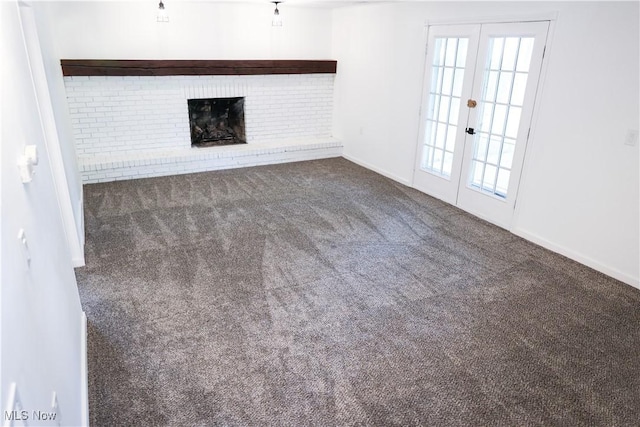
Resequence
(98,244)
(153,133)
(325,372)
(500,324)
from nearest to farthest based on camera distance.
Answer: (325,372) → (500,324) → (98,244) → (153,133)

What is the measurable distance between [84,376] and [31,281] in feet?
3.40

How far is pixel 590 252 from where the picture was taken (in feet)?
11.4

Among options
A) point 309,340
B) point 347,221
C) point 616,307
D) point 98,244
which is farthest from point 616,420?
point 98,244

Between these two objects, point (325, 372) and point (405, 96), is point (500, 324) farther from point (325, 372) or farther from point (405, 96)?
point (405, 96)

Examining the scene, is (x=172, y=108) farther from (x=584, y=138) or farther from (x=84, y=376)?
(x=584, y=138)

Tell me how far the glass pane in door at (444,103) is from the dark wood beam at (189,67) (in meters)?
2.19

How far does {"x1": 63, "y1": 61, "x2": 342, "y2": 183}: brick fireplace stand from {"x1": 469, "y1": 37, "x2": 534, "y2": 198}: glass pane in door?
2.78 m

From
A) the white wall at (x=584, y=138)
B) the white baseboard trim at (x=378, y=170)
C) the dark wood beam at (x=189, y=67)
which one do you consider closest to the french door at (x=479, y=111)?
the white wall at (x=584, y=138)

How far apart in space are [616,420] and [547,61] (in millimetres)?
2749

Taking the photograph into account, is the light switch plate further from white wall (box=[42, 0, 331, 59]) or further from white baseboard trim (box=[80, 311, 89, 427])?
white wall (box=[42, 0, 331, 59])

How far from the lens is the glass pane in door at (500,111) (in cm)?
383

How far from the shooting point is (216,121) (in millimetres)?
6527

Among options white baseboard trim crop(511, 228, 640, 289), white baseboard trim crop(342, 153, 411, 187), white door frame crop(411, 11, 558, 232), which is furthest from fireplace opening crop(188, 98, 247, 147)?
white baseboard trim crop(511, 228, 640, 289)

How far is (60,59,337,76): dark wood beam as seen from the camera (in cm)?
511
